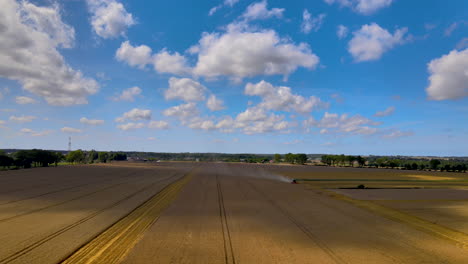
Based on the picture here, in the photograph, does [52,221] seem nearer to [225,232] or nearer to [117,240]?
[117,240]

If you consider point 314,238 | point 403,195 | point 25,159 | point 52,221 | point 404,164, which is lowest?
point 404,164

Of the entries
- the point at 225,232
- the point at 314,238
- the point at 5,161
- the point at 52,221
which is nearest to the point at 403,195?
the point at 314,238

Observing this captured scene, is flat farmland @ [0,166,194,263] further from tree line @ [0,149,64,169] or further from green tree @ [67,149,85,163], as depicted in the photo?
green tree @ [67,149,85,163]

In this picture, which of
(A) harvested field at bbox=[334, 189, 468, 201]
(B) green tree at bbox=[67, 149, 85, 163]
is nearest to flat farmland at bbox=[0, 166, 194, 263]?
(A) harvested field at bbox=[334, 189, 468, 201]

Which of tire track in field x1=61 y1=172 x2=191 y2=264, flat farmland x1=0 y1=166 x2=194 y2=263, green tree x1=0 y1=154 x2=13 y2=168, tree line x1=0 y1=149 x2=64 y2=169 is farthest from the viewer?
tree line x1=0 y1=149 x2=64 y2=169

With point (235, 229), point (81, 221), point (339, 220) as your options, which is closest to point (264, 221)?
point (235, 229)

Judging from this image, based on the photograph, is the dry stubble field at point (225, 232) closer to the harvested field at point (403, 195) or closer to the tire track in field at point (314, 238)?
the tire track in field at point (314, 238)

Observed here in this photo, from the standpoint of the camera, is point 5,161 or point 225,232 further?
point 5,161

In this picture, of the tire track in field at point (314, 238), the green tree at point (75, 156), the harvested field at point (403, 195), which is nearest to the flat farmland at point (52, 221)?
the tire track in field at point (314, 238)
